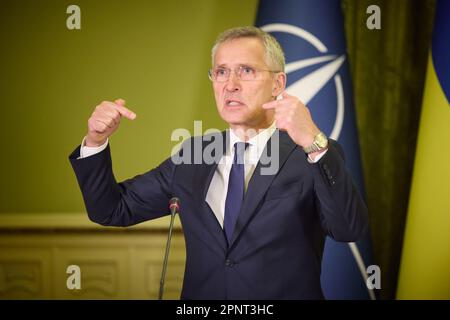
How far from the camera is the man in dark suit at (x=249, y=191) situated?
1.53 metres

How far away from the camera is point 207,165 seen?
5.93ft

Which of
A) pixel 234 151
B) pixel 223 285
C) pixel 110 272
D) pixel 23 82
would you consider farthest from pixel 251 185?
pixel 23 82

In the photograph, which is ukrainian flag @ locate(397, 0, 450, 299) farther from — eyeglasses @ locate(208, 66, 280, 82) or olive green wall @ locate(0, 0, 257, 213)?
eyeglasses @ locate(208, 66, 280, 82)

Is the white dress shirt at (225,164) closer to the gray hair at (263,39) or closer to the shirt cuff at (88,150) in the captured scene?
the shirt cuff at (88,150)

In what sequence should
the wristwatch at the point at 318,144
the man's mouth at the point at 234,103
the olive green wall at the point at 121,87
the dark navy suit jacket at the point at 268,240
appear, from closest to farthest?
the wristwatch at the point at 318,144 < the dark navy suit jacket at the point at 268,240 < the man's mouth at the point at 234,103 < the olive green wall at the point at 121,87

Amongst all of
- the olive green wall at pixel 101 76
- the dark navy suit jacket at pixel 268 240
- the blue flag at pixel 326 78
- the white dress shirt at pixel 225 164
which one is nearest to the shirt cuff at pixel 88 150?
the white dress shirt at pixel 225 164

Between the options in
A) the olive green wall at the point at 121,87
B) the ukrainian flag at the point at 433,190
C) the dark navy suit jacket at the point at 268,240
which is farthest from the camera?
the olive green wall at the point at 121,87

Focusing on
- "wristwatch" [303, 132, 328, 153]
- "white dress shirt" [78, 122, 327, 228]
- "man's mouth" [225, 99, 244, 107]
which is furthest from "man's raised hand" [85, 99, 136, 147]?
"wristwatch" [303, 132, 328, 153]

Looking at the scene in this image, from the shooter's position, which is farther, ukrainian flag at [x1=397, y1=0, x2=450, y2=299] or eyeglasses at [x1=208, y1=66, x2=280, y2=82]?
ukrainian flag at [x1=397, y1=0, x2=450, y2=299]

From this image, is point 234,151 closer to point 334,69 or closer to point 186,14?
point 334,69

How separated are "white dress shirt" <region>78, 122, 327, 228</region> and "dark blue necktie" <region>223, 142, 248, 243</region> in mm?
16

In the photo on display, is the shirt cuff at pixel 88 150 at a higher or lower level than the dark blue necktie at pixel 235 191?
higher

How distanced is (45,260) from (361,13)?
2.33m

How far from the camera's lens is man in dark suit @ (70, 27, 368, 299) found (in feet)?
5.03
